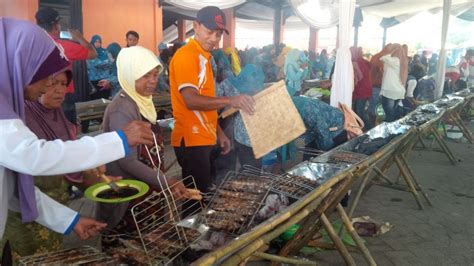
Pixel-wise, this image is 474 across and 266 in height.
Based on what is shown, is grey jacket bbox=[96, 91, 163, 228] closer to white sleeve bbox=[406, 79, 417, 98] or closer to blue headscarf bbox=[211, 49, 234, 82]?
blue headscarf bbox=[211, 49, 234, 82]

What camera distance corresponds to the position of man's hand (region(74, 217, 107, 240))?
162 cm

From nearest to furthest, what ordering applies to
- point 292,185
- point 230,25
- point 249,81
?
point 292,185 → point 249,81 → point 230,25

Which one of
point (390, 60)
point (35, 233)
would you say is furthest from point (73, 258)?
point (390, 60)

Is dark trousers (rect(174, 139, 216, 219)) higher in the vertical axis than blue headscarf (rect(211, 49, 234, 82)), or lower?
lower

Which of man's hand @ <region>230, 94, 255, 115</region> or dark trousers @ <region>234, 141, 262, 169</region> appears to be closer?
man's hand @ <region>230, 94, 255, 115</region>

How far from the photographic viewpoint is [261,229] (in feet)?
5.55

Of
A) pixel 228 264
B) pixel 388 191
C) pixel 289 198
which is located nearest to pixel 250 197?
pixel 289 198

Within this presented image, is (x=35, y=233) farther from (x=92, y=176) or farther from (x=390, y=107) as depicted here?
(x=390, y=107)

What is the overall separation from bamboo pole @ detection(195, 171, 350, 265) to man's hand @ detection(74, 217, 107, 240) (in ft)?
1.75

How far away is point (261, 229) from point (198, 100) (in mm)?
1065

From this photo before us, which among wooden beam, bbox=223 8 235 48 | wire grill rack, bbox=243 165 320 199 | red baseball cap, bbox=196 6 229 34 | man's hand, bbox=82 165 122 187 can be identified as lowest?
wire grill rack, bbox=243 165 320 199

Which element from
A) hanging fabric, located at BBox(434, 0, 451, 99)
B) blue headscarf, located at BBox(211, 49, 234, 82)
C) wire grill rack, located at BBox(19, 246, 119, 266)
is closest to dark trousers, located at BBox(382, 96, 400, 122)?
hanging fabric, located at BBox(434, 0, 451, 99)

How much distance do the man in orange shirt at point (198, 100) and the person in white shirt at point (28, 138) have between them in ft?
3.76

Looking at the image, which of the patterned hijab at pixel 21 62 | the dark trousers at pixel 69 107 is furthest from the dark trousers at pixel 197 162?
the dark trousers at pixel 69 107
